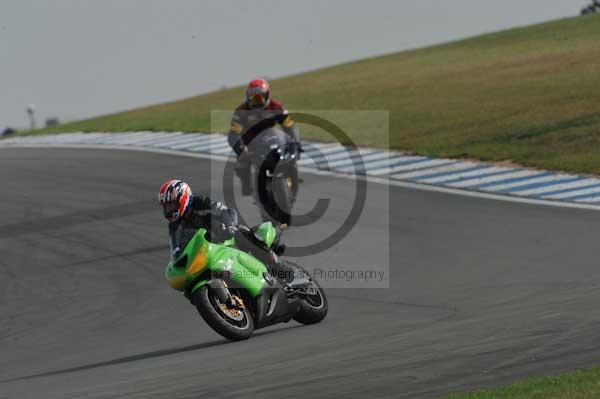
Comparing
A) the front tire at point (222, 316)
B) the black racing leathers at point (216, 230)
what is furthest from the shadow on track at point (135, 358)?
the black racing leathers at point (216, 230)

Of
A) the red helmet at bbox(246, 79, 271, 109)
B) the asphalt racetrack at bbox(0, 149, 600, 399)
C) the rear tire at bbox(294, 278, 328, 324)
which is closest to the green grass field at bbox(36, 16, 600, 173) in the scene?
the asphalt racetrack at bbox(0, 149, 600, 399)

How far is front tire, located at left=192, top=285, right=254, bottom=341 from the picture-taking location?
9352 millimetres

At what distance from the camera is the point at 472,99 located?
1140 inches

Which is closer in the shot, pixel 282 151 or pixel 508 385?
pixel 508 385

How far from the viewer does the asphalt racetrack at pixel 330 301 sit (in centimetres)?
762

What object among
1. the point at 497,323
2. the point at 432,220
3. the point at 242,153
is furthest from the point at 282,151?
the point at 497,323

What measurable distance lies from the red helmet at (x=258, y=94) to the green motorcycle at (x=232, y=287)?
5.50 metres

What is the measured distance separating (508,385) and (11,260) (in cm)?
1079

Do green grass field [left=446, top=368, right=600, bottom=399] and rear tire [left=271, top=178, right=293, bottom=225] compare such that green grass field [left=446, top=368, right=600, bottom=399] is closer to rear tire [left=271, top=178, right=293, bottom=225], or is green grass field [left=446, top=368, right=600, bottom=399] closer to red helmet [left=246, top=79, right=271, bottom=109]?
rear tire [left=271, top=178, right=293, bottom=225]

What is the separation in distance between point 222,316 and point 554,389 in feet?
12.3

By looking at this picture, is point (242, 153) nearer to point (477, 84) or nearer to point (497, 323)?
point (497, 323)

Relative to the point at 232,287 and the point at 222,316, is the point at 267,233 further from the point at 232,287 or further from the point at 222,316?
the point at 222,316

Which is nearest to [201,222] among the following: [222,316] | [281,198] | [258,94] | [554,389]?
[222,316]

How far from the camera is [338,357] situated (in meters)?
8.28
